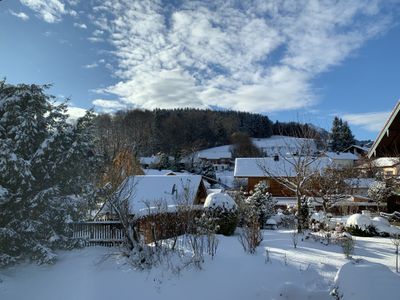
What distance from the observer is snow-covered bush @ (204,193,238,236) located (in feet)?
40.4

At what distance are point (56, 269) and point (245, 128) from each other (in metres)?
89.9

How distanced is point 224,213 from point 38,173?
20.0 ft

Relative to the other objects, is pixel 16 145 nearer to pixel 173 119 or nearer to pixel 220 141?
pixel 173 119

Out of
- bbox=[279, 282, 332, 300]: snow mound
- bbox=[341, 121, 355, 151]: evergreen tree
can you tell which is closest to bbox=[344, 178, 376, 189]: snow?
bbox=[279, 282, 332, 300]: snow mound

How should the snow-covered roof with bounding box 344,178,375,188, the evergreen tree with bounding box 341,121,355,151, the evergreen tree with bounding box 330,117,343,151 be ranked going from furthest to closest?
the evergreen tree with bounding box 341,121,355,151, the evergreen tree with bounding box 330,117,343,151, the snow-covered roof with bounding box 344,178,375,188

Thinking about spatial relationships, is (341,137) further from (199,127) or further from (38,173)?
(38,173)

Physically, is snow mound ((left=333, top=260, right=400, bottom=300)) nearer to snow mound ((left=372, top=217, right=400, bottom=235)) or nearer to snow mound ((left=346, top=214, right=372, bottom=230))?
snow mound ((left=346, top=214, right=372, bottom=230))

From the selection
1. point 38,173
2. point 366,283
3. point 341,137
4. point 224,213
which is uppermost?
point 341,137

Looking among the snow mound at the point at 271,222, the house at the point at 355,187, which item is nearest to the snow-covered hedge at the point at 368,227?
the snow mound at the point at 271,222

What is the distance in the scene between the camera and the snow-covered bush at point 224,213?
40.4 feet

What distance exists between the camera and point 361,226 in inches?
485

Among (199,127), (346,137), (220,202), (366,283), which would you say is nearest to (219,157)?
(199,127)

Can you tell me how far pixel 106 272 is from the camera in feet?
30.2

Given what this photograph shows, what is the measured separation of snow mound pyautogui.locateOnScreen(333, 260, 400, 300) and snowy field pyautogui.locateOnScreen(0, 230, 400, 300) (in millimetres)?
85
